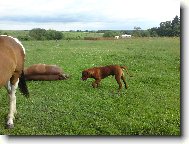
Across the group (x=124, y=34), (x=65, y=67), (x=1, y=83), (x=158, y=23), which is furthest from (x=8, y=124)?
(x=158, y=23)

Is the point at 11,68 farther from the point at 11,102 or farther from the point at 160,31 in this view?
the point at 160,31

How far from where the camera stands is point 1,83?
3.62m

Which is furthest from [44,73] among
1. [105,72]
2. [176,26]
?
[176,26]

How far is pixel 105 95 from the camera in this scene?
375cm

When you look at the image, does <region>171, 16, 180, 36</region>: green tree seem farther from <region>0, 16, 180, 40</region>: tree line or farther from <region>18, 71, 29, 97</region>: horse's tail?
<region>18, 71, 29, 97</region>: horse's tail

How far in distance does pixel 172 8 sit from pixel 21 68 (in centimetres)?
133

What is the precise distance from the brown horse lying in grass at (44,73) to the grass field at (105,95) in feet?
0.18

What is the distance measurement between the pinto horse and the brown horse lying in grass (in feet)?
0.34

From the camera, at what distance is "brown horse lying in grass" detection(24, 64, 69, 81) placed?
3881 mm

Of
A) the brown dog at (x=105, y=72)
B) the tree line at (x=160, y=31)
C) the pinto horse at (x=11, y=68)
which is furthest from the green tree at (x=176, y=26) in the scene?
the pinto horse at (x=11, y=68)

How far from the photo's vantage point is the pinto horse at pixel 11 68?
11.9 ft

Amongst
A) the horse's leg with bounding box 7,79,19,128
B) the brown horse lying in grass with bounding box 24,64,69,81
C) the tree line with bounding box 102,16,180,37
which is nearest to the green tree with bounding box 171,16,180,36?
the tree line with bounding box 102,16,180,37

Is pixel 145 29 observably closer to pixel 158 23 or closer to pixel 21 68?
pixel 158 23

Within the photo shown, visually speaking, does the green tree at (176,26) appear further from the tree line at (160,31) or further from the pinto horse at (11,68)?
the pinto horse at (11,68)
